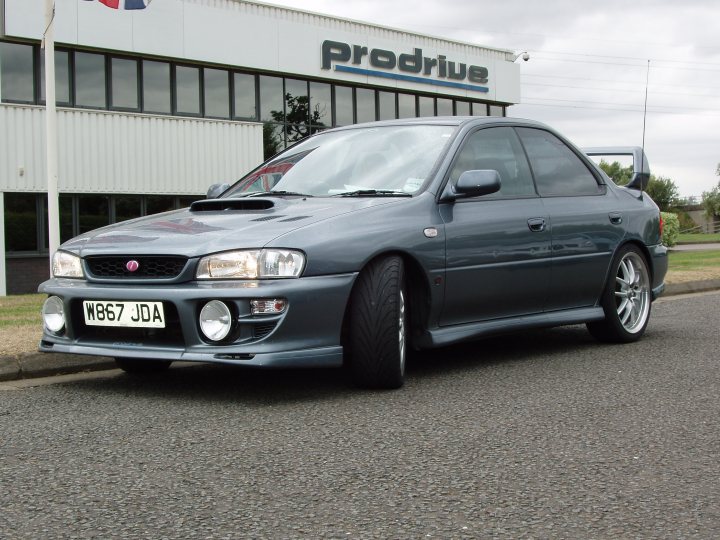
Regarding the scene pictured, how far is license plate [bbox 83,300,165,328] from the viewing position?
5109 millimetres

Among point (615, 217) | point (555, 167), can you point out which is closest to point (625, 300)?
point (615, 217)

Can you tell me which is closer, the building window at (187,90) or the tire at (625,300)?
the tire at (625,300)

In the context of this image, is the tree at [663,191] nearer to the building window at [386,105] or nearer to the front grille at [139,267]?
the building window at [386,105]

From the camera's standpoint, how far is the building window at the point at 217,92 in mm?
23969

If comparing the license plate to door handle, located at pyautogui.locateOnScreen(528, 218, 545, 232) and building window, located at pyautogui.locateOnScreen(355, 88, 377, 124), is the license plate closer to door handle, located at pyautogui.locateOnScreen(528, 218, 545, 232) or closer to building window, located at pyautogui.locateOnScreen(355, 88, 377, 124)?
door handle, located at pyautogui.locateOnScreen(528, 218, 545, 232)

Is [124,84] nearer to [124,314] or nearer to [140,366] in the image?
[140,366]

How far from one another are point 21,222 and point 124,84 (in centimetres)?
390

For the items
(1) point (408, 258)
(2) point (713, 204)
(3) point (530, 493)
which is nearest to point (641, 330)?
(1) point (408, 258)

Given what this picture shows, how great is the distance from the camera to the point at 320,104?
87.5 feet

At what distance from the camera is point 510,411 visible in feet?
16.0

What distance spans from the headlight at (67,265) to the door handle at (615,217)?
3736 millimetres

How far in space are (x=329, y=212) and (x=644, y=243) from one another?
3.12 m

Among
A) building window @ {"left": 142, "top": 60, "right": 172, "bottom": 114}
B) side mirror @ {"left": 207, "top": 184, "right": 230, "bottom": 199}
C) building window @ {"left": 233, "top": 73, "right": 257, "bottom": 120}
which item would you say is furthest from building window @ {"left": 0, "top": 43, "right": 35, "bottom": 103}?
side mirror @ {"left": 207, "top": 184, "right": 230, "bottom": 199}

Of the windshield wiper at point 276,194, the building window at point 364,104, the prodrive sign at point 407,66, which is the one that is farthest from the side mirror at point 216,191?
the building window at point 364,104
